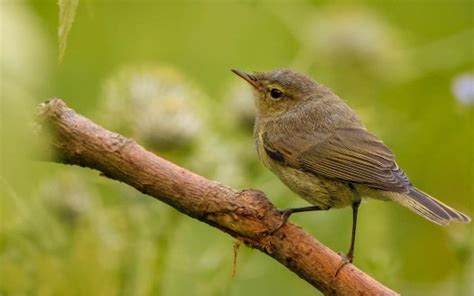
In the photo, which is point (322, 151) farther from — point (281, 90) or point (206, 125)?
point (206, 125)

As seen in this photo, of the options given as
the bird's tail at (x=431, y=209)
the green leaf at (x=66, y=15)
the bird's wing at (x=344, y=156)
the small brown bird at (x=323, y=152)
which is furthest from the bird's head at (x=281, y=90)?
the green leaf at (x=66, y=15)

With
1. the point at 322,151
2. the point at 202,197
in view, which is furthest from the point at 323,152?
the point at 202,197

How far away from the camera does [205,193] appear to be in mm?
2439

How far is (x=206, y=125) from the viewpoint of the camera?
4383 mm

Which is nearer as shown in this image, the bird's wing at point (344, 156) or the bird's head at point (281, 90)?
the bird's wing at point (344, 156)

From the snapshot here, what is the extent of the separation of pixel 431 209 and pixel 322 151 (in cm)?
53

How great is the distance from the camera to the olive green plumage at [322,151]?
3.30 meters

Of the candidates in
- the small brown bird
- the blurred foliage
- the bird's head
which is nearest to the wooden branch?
the blurred foliage

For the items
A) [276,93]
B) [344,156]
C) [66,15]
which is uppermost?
[276,93]

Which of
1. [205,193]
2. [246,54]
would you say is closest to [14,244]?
[205,193]

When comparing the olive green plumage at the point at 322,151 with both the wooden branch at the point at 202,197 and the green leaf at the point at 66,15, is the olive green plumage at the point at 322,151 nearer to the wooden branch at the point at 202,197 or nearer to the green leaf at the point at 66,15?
the wooden branch at the point at 202,197

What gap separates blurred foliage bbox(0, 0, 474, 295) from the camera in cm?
301

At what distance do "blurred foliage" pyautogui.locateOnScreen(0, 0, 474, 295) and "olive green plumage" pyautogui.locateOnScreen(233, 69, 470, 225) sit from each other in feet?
0.82

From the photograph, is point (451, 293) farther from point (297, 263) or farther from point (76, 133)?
point (76, 133)
